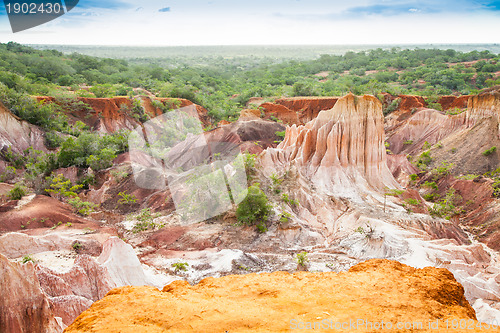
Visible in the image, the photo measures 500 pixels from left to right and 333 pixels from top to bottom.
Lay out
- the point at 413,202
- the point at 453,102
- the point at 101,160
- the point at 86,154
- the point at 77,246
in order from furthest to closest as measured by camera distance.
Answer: the point at 453,102, the point at 86,154, the point at 101,160, the point at 413,202, the point at 77,246

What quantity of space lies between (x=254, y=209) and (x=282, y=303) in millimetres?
11270

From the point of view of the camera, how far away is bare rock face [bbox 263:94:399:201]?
763 inches

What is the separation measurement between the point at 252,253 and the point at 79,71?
51.6 m

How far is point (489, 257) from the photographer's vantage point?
1430cm

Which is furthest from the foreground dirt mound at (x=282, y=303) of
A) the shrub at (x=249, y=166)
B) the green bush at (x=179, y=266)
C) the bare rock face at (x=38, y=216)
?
the shrub at (x=249, y=166)

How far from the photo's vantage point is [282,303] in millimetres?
4250

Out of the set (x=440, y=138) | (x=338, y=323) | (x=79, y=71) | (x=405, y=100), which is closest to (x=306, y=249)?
(x=338, y=323)

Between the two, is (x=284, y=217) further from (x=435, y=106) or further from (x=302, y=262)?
(x=435, y=106)

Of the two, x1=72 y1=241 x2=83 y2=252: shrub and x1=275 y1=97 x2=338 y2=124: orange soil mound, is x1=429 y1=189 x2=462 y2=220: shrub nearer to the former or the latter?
x1=72 y1=241 x2=83 y2=252: shrub

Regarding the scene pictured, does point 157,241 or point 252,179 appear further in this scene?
point 252,179

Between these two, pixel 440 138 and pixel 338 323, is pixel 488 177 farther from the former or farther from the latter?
pixel 338 323

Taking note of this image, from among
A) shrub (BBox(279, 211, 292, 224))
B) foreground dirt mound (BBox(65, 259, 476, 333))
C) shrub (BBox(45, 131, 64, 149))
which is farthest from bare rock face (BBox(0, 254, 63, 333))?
shrub (BBox(45, 131, 64, 149))

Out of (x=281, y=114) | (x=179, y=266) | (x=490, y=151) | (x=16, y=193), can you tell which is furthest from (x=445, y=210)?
(x=281, y=114)

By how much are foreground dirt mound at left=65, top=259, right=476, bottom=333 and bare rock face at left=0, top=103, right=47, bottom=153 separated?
23.2 metres
